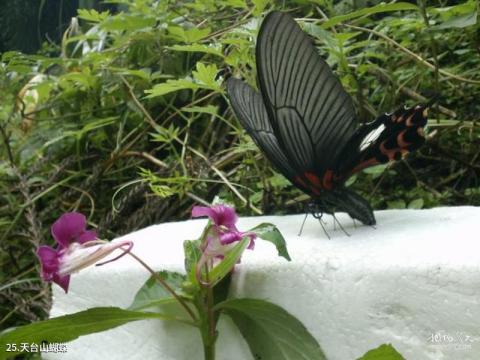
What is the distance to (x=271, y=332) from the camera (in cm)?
70

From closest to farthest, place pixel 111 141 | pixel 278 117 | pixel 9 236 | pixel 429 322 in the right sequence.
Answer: pixel 429 322 → pixel 278 117 → pixel 9 236 → pixel 111 141

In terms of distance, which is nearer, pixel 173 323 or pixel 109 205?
pixel 173 323

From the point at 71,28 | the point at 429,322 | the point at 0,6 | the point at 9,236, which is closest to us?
the point at 429,322

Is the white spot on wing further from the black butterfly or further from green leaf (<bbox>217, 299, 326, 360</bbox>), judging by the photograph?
green leaf (<bbox>217, 299, 326, 360</bbox>)

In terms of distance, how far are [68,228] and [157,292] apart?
136 mm

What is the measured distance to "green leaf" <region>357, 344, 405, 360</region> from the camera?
0.59 meters

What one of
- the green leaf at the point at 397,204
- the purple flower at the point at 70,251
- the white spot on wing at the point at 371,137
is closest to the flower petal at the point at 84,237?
the purple flower at the point at 70,251

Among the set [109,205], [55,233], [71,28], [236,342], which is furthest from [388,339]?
[71,28]

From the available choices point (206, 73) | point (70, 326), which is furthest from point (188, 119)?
point (70, 326)

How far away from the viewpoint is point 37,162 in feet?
4.94

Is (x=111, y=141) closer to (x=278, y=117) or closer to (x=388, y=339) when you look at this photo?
(x=278, y=117)

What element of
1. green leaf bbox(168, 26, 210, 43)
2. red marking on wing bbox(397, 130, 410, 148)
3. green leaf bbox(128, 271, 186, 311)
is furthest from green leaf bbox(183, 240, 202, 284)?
green leaf bbox(168, 26, 210, 43)

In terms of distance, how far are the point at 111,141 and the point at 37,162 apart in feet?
0.59

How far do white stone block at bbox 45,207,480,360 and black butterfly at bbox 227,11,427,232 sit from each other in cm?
8
